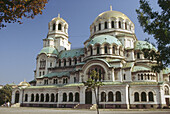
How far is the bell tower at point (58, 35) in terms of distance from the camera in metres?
54.0

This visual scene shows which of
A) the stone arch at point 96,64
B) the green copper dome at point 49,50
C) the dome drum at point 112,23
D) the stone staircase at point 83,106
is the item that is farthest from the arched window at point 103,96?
the green copper dome at point 49,50

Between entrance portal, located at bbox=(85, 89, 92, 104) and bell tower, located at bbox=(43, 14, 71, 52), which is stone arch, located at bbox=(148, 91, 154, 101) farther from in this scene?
bell tower, located at bbox=(43, 14, 71, 52)

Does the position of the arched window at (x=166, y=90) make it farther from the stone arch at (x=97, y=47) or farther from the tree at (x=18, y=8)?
the tree at (x=18, y=8)

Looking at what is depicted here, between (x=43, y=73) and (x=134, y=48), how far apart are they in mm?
26104

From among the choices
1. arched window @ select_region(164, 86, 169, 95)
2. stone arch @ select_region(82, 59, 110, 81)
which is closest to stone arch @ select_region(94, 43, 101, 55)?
Answer: stone arch @ select_region(82, 59, 110, 81)

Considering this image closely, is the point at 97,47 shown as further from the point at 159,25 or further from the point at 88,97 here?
the point at 159,25

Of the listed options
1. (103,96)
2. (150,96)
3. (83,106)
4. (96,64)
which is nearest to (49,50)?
(96,64)

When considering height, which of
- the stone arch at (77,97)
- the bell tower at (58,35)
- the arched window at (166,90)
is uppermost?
the bell tower at (58,35)

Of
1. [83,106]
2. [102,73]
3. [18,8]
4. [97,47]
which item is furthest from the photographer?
[97,47]

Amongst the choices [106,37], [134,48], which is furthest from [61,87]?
[134,48]

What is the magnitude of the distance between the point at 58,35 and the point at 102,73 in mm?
24111

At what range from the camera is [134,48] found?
146ft

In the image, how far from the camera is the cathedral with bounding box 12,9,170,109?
33469 millimetres

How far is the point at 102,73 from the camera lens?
3756cm
